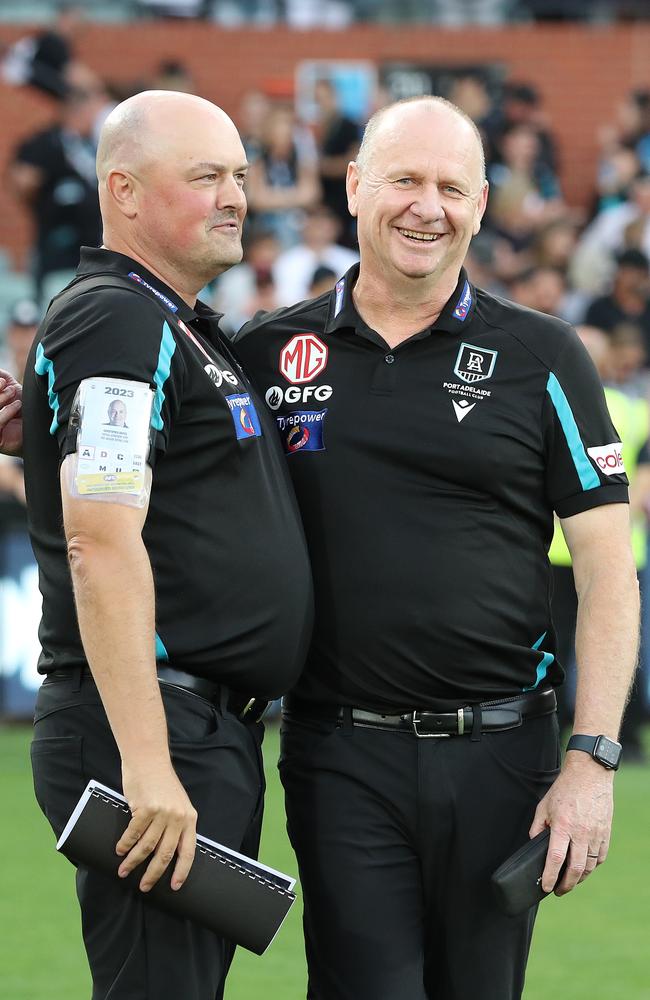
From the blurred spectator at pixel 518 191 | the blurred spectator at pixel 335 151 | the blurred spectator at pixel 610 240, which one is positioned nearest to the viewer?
the blurred spectator at pixel 335 151

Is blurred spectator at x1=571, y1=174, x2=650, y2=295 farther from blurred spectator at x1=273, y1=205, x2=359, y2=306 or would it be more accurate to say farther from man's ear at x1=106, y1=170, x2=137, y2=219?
man's ear at x1=106, y1=170, x2=137, y2=219

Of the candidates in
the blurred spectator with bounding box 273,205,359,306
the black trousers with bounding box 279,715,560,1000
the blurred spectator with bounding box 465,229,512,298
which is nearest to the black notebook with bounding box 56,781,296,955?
the black trousers with bounding box 279,715,560,1000

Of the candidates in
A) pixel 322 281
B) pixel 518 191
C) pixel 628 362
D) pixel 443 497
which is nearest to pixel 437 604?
pixel 443 497

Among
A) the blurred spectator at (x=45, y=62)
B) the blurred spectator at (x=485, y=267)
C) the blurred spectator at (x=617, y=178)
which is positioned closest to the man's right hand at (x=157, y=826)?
the blurred spectator at (x=485, y=267)

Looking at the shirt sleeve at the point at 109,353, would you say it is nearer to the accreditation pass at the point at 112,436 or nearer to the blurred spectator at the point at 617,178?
the accreditation pass at the point at 112,436

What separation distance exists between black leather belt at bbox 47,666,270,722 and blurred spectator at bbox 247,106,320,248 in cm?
964

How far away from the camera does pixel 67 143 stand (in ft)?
37.0

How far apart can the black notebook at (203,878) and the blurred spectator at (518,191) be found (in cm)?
1083

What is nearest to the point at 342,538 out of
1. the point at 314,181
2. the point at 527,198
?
the point at 314,181

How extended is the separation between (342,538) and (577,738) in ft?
2.09

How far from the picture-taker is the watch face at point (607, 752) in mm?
3139

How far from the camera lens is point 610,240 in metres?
13.4

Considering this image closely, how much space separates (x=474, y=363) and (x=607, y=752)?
2.82 feet

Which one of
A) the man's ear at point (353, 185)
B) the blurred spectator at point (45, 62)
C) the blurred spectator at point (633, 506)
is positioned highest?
the blurred spectator at point (45, 62)
